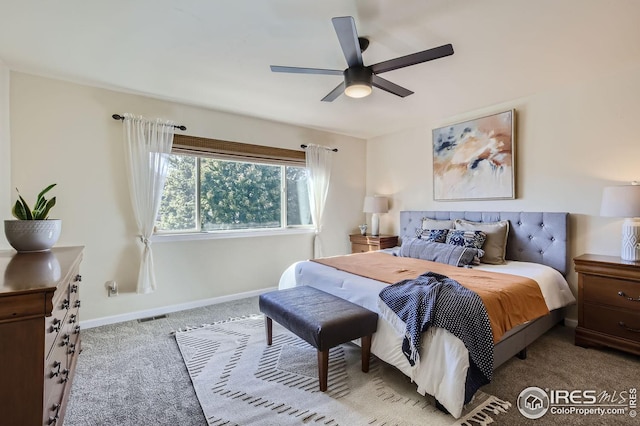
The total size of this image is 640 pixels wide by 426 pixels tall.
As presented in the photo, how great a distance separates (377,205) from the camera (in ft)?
15.1

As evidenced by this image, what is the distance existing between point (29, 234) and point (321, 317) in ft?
6.42

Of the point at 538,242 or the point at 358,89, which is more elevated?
the point at 358,89

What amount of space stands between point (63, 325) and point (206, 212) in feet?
7.22

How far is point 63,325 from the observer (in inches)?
63.3

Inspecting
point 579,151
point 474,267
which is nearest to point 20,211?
point 474,267

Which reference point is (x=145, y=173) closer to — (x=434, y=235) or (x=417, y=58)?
(x=417, y=58)

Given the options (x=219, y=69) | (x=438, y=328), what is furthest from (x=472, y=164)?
(x=219, y=69)

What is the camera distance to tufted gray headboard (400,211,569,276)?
2.92m

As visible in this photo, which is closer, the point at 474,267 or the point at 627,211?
the point at 627,211

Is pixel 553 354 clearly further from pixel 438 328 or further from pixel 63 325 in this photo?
pixel 63 325

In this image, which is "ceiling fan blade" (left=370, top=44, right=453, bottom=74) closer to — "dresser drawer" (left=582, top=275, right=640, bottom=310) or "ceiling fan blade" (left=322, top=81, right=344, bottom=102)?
"ceiling fan blade" (left=322, top=81, right=344, bottom=102)

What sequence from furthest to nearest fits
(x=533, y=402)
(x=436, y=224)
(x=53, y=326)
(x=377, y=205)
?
1. (x=377, y=205)
2. (x=436, y=224)
3. (x=533, y=402)
4. (x=53, y=326)

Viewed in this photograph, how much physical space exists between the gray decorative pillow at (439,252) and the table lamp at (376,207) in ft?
3.83

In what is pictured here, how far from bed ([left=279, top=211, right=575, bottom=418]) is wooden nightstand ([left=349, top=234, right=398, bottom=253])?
70 centimetres
